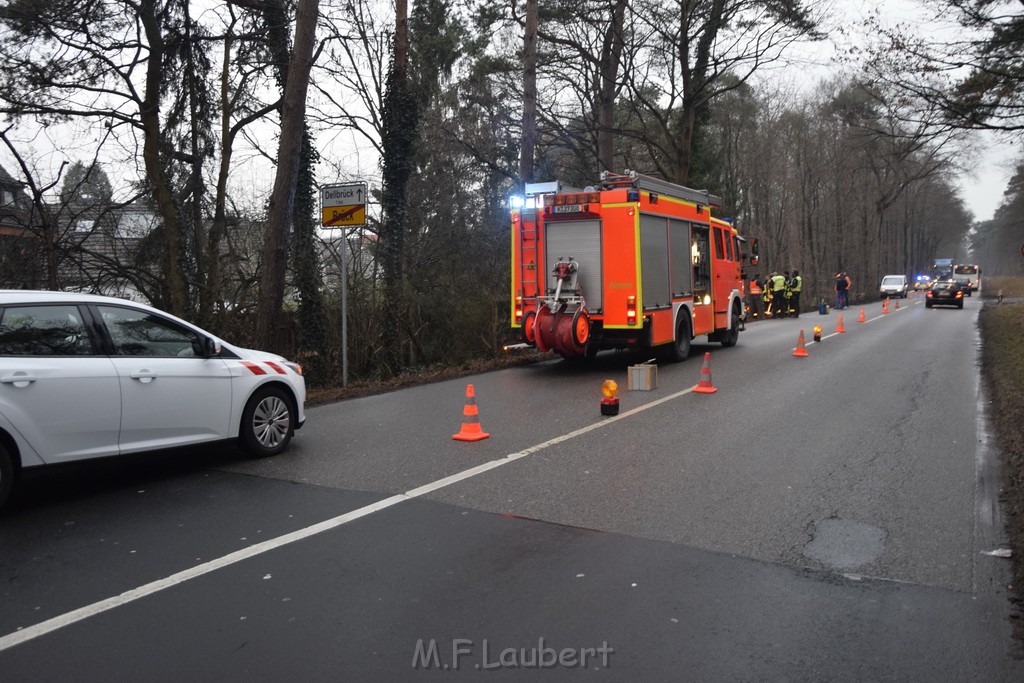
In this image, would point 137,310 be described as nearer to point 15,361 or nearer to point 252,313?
point 15,361

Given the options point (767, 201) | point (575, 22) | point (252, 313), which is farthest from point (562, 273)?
point (767, 201)

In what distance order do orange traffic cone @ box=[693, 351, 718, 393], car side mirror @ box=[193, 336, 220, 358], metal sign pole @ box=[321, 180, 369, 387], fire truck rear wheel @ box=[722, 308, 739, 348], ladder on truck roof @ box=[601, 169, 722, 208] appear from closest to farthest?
car side mirror @ box=[193, 336, 220, 358] → orange traffic cone @ box=[693, 351, 718, 393] → metal sign pole @ box=[321, 180, 369, 387] → ladder on truck roof @ box=[601, 169, 722, 208] → fire truck rear wheel @ box=[722, 308, 739, 348]

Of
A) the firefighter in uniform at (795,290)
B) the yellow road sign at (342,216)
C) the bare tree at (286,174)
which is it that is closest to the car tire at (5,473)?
the yellow road sign at (342,216)

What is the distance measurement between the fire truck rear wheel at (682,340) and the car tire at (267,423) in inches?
348

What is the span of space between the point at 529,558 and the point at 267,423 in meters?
3.61

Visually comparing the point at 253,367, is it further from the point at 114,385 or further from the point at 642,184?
the point at 642,184

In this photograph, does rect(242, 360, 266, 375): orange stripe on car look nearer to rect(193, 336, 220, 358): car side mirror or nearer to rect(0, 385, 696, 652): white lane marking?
rect(193, 336, 220, 358): car side mirror

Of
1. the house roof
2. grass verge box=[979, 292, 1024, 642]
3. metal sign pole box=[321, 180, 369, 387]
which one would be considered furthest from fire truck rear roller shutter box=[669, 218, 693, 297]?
the house roof

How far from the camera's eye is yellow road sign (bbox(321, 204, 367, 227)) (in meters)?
11.4

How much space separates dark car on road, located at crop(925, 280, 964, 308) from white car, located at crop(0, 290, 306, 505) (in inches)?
1528

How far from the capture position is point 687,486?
20.1 feet

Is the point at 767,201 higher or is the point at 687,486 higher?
the point at 767,201

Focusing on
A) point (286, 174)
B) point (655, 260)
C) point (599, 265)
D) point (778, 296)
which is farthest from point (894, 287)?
point (286, 174)

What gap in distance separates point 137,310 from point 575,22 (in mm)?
19979
